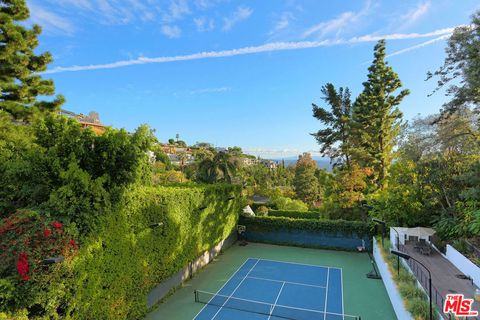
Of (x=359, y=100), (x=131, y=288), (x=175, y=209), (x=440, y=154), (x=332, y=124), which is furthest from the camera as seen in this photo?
(x=332, y=124)

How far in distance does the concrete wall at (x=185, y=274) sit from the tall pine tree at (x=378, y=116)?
1395 cm

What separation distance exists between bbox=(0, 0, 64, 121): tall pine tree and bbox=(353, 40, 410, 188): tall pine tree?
22.9m

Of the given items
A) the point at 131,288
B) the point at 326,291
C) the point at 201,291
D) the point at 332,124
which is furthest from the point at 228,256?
the point at 332,124

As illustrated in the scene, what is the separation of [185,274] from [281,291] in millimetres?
4643

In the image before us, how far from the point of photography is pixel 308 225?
18.1 m

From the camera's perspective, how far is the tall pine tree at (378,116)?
22516mm

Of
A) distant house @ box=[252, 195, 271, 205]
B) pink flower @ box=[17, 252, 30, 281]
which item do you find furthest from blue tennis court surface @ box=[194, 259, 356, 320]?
distant house @ box=[252, 195, 271, 205]

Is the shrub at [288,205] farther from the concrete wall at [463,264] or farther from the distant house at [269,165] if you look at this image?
the distant house at [269,165]

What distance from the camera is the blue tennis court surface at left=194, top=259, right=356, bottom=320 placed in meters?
9.79

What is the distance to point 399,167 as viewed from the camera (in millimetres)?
16906

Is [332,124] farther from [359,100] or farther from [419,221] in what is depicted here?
[419,221]

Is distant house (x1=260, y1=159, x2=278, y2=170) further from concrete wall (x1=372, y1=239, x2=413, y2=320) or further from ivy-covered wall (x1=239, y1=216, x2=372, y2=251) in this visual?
concrete wall (x1=372, y1=239, x2=413, y2=320)

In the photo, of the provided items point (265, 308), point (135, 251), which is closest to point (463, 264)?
point (265, 308)

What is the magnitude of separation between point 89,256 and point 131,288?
2.44 m
